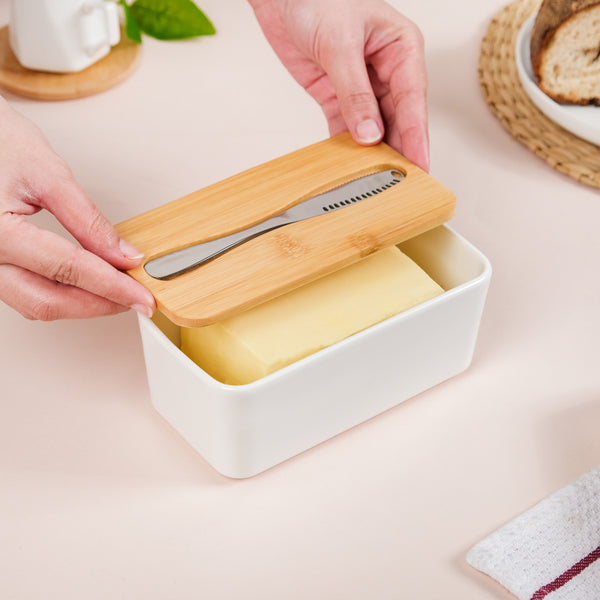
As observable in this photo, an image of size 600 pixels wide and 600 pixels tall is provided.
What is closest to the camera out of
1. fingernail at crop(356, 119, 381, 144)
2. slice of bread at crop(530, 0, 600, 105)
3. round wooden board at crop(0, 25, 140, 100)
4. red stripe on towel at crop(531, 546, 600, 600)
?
red stripe on towel at crop(531, 546, 600, 600)

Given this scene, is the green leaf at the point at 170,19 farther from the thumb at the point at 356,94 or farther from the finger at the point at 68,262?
the finger at the point at 68,262

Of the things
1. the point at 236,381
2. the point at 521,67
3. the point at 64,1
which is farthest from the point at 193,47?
the point at 236,381

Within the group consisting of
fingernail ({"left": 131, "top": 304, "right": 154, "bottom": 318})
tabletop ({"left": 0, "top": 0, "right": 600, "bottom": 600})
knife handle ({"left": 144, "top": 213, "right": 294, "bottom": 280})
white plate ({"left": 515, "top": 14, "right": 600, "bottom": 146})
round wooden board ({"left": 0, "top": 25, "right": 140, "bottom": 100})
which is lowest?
tabletop ({"left": 0, "top": 0, "right": 600, "bottom": 600})

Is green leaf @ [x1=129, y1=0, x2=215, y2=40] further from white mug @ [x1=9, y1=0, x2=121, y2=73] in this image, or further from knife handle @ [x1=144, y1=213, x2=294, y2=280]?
knife handle @ [x1=144, y1=213, x2=294, y2=280]

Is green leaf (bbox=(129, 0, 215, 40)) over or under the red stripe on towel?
over

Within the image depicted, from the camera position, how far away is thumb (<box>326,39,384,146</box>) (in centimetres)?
90

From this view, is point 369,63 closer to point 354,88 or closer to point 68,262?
point 354,88

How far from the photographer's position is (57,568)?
0.73m

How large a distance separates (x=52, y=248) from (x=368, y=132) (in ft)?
1.06

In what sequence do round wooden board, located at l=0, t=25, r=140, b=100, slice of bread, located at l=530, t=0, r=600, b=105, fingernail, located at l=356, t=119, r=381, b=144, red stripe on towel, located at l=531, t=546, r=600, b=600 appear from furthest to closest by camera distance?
round wooden board, located at l=0, t=25, r=140, b=100
slice of bread, located at l=530, t=0, r=600, b=105
fingernail, located at l=356, t=119, r=381, b=144
red stripe on towel, located at l=531, t=546, r=600, b=600

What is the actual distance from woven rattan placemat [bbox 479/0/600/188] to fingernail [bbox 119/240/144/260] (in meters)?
0.57

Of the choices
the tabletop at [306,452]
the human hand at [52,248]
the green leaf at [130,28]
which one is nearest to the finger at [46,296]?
→ the human hand at [52,248]

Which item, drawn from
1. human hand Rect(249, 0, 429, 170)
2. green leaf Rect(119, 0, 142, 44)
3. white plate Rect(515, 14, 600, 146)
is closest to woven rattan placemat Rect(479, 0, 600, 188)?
white plate Rect(515, 14, 600, 146)

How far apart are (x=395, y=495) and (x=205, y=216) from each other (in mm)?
284
